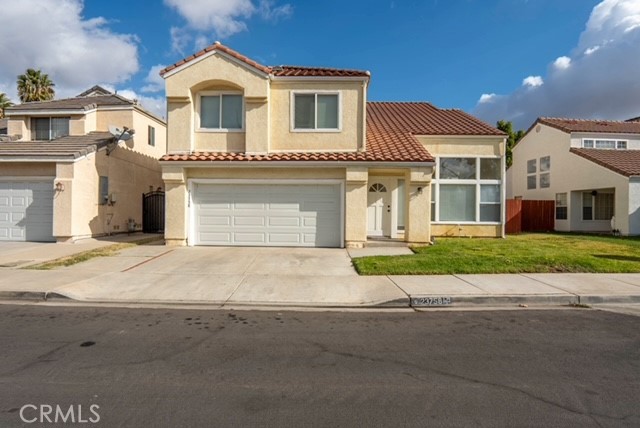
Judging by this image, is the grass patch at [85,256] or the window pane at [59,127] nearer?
the grass patch at [85,256]

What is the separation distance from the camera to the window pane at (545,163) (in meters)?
23.1

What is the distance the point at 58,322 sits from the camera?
18.7 feet

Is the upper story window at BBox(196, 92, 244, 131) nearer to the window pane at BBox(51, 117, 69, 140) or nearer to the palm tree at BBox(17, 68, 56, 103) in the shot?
the window pane at BBox(51, 117, 69, 140)

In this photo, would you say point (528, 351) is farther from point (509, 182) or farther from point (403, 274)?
point (509, 182)

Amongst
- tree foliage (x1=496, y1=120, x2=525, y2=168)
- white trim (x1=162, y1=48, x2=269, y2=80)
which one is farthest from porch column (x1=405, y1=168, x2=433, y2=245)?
tree foliage (x1=496, y1=120, x2=525, y2=168)

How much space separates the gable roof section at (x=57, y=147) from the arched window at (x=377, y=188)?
1087 centimetres

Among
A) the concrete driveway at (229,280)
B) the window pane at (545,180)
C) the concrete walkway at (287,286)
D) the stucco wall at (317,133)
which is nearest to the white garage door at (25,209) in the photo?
the concrete driveway at (229,280)

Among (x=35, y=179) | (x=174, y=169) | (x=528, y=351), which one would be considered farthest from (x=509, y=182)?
(x=35, y=179)

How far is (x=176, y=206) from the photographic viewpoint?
13.2 metres

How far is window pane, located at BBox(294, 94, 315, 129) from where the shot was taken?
1371 centimetres

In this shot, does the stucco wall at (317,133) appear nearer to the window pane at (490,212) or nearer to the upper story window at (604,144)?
the window pane at (490,212)

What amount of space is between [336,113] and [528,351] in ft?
34.8

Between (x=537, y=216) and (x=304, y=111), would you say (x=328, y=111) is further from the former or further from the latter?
(x=537, y=216)

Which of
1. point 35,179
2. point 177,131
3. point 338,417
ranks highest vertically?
point 177,131
